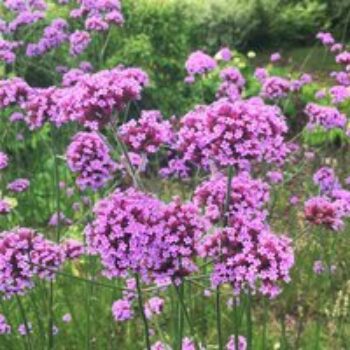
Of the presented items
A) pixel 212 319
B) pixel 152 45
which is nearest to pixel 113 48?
pixel 152 45

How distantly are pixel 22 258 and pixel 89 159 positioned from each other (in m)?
0.44

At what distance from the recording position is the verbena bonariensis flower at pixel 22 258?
8.64 feet

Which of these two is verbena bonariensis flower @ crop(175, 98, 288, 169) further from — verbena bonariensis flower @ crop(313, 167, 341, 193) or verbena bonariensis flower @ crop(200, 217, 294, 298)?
verbena bonariensis flower @ crop(313, 167, 341, 193)

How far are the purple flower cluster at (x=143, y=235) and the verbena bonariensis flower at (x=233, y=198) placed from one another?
0.19m

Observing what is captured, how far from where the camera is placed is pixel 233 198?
8.11ft

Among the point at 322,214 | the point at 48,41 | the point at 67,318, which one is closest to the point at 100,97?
the point at 322,214

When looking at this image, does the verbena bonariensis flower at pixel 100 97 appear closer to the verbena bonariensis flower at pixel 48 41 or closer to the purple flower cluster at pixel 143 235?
the purple flower cluster at pixel 143 235

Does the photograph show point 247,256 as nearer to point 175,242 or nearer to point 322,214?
point 175,242

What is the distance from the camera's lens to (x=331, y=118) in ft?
13.5

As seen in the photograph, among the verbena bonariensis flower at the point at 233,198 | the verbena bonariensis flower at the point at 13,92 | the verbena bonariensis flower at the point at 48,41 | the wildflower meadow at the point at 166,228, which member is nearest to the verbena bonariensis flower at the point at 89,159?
the wildflower meadow at the point at 166,228

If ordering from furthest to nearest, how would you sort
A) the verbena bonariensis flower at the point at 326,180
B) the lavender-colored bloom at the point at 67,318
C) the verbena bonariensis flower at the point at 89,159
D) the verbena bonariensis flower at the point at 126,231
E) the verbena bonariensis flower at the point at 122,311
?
the verbena bonariensis flower at the point at 326,180, the lavender-colored bloom at the point at 67,318, the verbena bonariensis flower at the point at 122,311, the verbena bonariensis flower at the point at 89,159, the verbena bonariensis flower at the point at 126,231

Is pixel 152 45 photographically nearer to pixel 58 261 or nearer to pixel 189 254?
pixel 58 261

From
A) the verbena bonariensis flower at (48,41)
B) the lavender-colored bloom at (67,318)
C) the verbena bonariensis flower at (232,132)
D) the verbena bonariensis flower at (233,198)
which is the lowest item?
the lavender-colored bloom at (67,318)

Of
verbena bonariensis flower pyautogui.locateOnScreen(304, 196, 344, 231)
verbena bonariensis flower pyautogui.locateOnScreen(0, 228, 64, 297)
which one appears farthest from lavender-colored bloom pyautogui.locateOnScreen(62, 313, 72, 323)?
verbena bonariensis flower pyautogui.locateOnScreen(304, 196, 344, 231)
